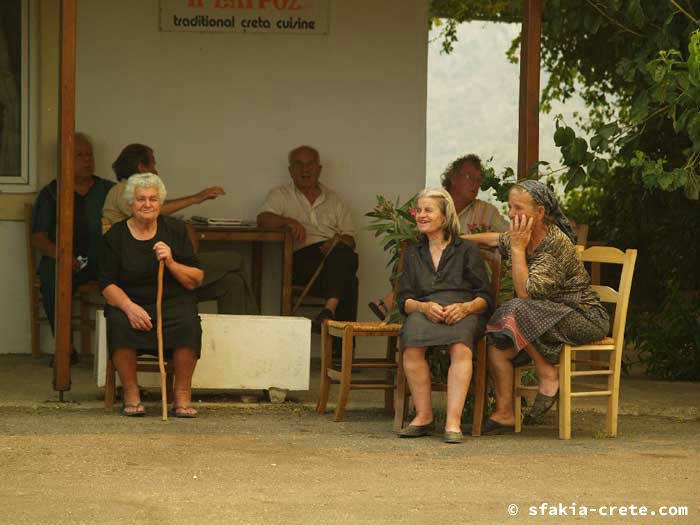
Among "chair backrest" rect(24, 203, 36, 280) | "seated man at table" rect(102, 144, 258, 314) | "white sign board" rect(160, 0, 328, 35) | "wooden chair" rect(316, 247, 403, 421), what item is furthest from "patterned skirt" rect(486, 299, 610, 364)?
"chair backrest" rect(24, 203, 36, 280)

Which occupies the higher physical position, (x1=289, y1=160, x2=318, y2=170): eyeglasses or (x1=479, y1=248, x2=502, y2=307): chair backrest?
(x1=289, y1=160, x2=318, y2=170): eyeglasses

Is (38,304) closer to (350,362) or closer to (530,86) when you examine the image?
(350,362)

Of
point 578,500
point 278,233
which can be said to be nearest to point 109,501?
point 578,500

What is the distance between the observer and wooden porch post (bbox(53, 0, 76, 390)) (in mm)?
7027

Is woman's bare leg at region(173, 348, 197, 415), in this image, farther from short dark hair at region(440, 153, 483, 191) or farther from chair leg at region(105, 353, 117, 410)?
short dark hair at region(440, 153, 483, 191)

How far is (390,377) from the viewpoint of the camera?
7164mm

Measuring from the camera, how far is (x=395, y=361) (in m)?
7.07

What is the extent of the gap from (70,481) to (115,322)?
5.42 ft

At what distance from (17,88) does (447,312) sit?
3.91 m

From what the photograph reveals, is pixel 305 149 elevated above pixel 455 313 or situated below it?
above

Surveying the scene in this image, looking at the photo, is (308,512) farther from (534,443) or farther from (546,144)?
(546,144)

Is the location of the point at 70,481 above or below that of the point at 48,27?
below

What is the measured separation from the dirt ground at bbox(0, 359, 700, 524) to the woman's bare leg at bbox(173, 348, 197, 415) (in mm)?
120

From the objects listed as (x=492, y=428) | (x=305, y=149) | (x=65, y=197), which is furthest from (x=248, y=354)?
(x=305, y=149)
